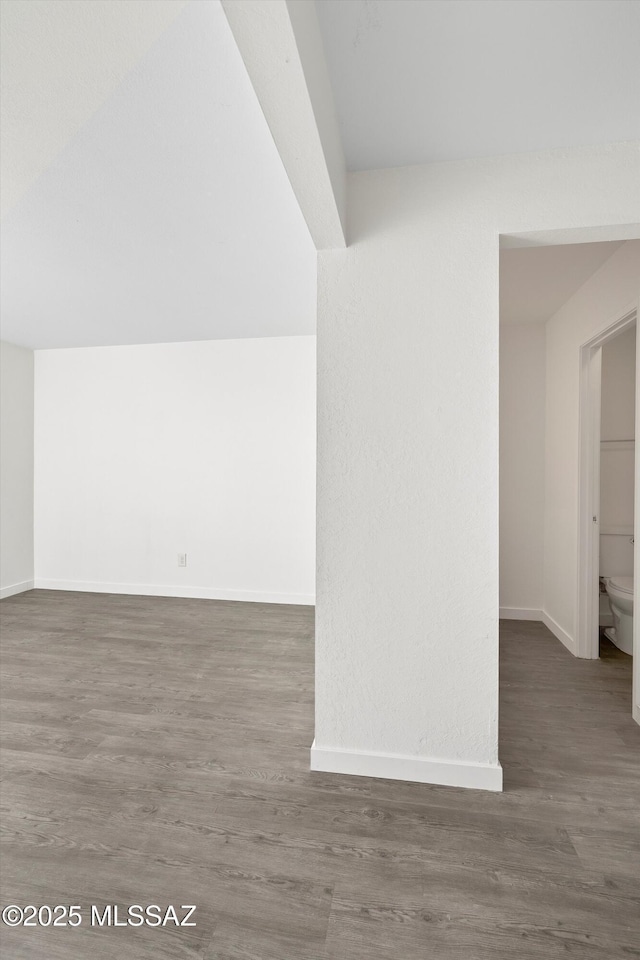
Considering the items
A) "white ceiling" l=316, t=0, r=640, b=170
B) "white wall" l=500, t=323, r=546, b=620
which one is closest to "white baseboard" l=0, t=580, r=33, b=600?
"white wall" l=500, t=323, r=546, b=620

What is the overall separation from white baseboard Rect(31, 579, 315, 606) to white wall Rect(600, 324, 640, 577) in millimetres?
2559

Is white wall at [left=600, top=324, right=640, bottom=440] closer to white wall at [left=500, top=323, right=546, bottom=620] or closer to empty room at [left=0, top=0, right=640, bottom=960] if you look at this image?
white wall at [left=500, top=323, right=546, bottom=620]

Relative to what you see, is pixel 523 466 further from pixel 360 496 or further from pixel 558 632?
pixel 360 496

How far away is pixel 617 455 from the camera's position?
3969mm

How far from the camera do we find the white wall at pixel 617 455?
377 centimetres

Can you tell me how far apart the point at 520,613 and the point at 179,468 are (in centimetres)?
344

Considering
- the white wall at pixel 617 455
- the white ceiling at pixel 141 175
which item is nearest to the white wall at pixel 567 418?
the white wall at pixel 617 455

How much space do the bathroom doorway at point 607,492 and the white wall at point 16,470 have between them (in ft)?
16.8

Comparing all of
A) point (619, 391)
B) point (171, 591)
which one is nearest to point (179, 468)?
point (171, 591)

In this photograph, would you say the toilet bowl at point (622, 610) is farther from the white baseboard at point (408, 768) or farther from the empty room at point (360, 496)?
the white baseboard at point (408, 768)

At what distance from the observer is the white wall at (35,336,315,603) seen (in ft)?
15.4

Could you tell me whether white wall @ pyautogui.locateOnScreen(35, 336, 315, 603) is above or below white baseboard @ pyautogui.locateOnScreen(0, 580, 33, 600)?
above

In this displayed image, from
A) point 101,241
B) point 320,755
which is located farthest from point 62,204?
point 320,755

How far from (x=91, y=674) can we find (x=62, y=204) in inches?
104
